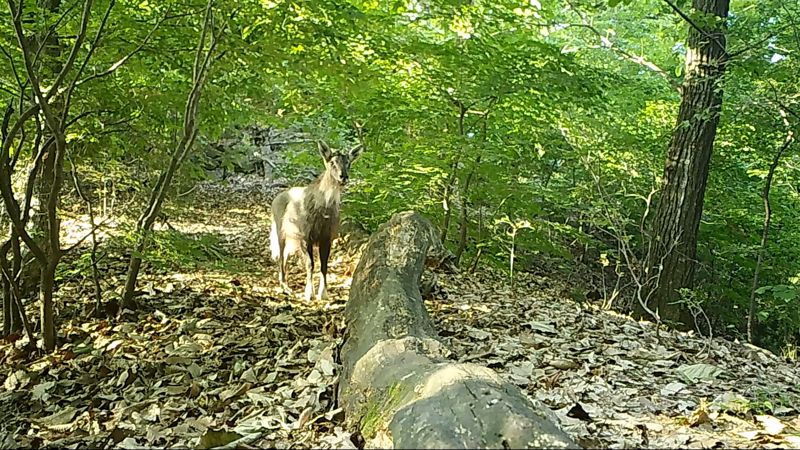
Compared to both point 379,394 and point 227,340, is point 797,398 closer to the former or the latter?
point 379,394

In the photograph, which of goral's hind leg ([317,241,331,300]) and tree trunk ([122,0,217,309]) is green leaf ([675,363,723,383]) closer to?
goral's hind leg ([317,241,331,300])

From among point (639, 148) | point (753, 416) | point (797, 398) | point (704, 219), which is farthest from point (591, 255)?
point (753, 416)

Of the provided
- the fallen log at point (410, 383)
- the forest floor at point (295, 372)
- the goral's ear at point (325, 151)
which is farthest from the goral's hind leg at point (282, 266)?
the fallen log at point (410, 383)

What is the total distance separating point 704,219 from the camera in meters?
9.09

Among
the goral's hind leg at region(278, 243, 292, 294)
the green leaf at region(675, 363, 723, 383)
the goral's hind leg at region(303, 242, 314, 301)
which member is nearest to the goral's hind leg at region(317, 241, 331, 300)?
the goral's hind leg at region(303, 242, 314, 301)

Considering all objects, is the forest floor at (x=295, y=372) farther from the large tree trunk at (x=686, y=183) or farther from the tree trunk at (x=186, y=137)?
the large tree trunk at (x=686, y=183)

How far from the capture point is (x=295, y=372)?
12.7ft

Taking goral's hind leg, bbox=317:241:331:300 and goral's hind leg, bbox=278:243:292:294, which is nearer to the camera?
goral's hind leg, bbox=317:241:331:300

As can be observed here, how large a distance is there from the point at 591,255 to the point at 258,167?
374 inches

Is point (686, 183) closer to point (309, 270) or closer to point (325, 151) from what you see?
point (325, 151)

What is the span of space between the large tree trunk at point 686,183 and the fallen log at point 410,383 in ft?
9.53

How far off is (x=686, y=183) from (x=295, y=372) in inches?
175

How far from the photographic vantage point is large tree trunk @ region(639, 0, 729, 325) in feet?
19.7

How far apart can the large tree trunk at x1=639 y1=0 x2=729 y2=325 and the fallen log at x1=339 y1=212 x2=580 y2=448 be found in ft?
9.53
